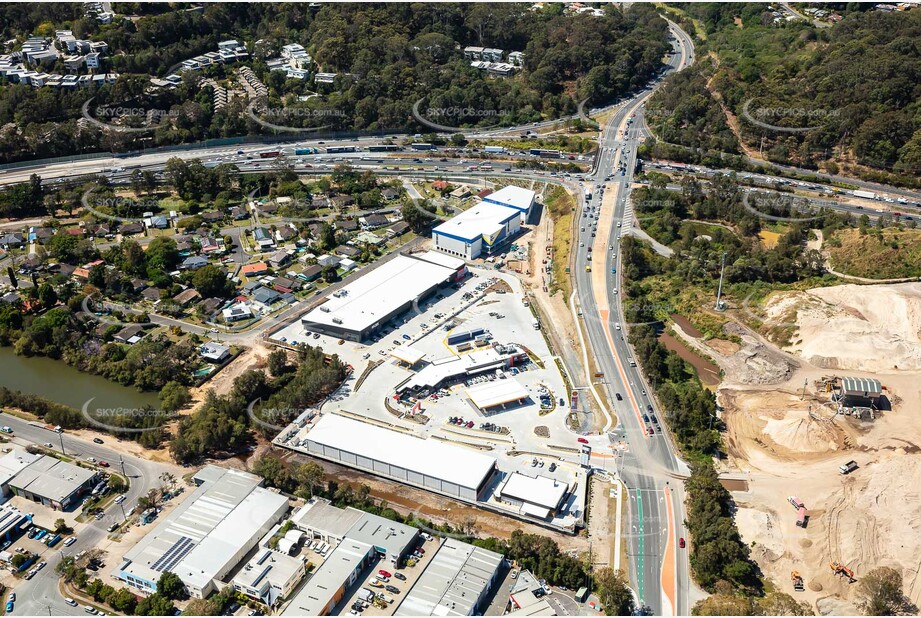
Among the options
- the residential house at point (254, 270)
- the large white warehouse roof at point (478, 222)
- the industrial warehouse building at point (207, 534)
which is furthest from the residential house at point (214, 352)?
the large white warehouse roof at point (478, 222)

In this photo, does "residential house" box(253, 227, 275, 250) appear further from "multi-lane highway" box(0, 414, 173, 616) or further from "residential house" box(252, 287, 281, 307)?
"multi-lane highway" box(0, 414, 173, 616)

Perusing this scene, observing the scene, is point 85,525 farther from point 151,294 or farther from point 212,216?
point 212,216

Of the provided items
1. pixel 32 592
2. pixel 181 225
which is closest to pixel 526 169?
pixel 181 225

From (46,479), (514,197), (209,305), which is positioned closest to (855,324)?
(514,197)

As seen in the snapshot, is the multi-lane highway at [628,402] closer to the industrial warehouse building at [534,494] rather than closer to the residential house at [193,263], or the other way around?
the industrial warehouse building at [534,494]

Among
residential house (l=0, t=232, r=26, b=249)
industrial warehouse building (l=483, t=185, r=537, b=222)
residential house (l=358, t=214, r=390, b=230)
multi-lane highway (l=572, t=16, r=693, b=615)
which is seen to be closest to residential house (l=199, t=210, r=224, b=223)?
residential house (l=358, t=214, r=390, b=230)

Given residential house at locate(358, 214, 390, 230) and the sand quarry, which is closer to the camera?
the sand quarry
